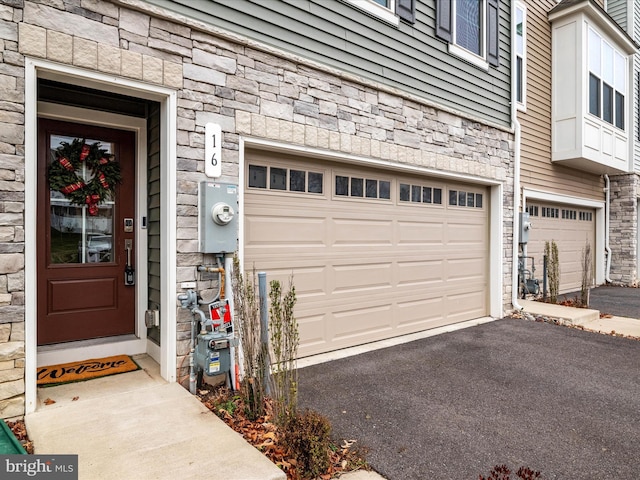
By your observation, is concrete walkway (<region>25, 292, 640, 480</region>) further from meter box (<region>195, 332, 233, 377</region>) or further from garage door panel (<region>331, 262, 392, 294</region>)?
garage door panel (<region>331, 262, 392, 294</region>)

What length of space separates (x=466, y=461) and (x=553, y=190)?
7388 millimetres

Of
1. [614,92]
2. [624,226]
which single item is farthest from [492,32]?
[624,226]

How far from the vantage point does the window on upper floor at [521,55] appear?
7.56m

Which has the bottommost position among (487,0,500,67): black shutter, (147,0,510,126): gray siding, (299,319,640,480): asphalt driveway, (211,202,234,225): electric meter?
(299,319,640,480): asphalt driveway

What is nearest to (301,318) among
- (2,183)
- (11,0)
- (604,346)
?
(2,183)

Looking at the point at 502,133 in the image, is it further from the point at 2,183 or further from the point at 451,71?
the point at 2,183

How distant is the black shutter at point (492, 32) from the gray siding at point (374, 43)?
0.56ft

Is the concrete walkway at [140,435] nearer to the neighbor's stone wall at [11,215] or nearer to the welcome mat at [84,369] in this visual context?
the welcome mat at [84,369]

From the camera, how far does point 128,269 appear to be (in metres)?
3.95

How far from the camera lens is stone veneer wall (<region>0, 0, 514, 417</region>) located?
2621mm

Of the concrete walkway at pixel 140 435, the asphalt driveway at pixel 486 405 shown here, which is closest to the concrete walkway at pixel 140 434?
the concrete walkway at pixel 140 435

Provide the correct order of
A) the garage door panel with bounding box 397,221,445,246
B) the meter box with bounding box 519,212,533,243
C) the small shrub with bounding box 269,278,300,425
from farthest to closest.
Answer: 1. the meter box with bounding box 519,212,533,243
2. the garage door panel with bounding box 397,221,445,246
3. the small shrub with bounding box 269,278,300,425

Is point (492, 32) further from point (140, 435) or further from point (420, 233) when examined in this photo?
point (140, 435)

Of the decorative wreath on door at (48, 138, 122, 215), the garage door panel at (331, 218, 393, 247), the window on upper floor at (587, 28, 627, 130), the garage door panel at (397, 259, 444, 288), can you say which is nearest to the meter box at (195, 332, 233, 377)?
the decorative wreath on door at (48, 138, 122, 215)
